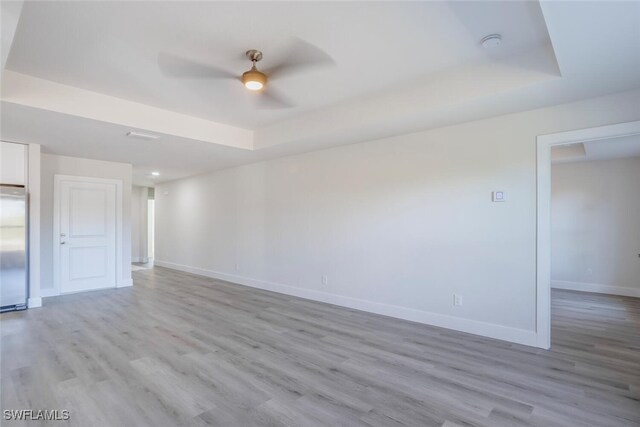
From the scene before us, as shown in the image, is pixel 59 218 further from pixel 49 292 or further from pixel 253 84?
pixel 253 84

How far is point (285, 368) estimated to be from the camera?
9.19 ft

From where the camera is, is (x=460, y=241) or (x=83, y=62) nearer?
(x=83, y=62)

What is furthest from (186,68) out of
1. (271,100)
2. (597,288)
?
(597,288)

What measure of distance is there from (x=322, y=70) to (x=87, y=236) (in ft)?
18.0

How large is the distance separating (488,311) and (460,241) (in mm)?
828

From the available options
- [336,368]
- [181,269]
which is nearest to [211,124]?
[336,368]

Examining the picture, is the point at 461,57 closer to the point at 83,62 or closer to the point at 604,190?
the point at 83,62

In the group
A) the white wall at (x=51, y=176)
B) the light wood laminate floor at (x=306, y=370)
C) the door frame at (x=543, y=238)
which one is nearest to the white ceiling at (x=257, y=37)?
the door frame at (x=543, y=238)

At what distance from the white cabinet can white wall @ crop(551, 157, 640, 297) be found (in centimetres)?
927

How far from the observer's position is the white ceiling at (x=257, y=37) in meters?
2.19

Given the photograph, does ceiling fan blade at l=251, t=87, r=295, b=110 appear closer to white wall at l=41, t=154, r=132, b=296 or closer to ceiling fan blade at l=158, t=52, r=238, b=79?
ceiling fan blade at l=158, t=52, r=238, b=79

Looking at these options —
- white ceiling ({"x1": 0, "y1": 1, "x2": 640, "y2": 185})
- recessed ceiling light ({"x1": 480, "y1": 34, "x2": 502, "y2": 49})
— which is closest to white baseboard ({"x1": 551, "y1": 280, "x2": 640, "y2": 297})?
white ceiling ({"x1": 0, "y1": 1, "x2": 640, "y2": 185})

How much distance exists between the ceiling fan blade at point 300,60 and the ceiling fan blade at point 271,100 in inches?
16.0

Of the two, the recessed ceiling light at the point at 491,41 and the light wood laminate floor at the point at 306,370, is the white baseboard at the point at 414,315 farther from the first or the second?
the recessed ceiling light at the point at 491,41
